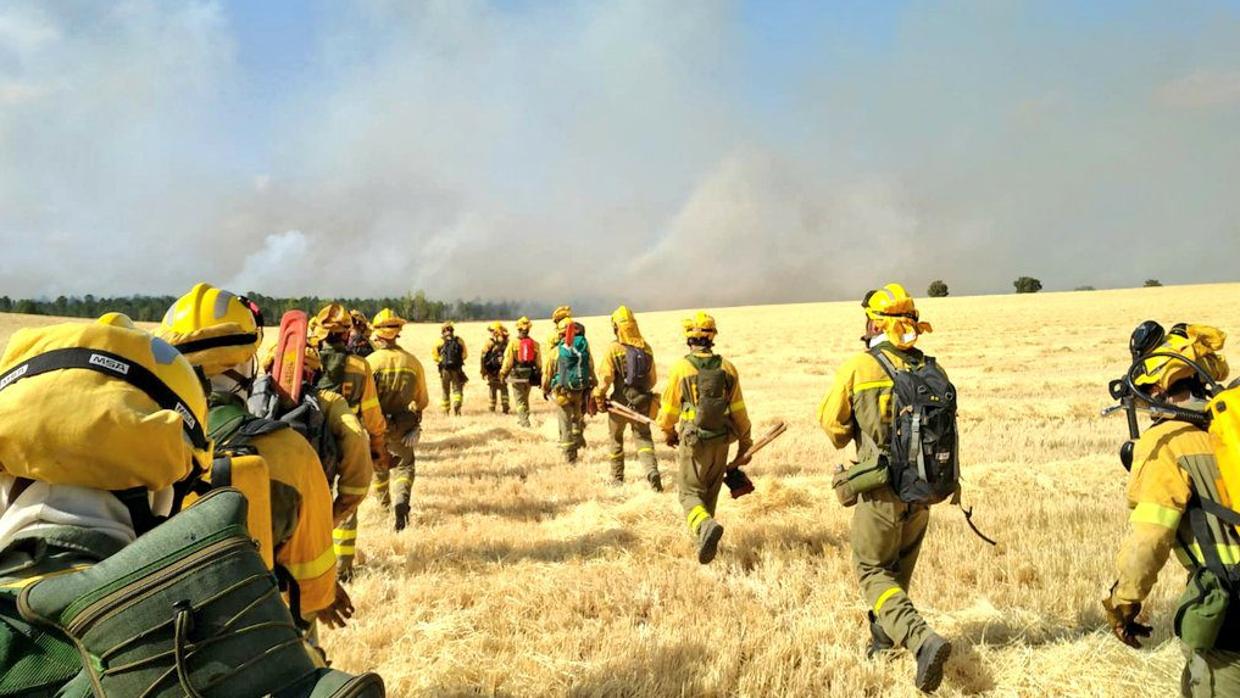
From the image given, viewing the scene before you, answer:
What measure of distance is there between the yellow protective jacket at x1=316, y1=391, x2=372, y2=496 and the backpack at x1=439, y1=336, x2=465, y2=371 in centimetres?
1396

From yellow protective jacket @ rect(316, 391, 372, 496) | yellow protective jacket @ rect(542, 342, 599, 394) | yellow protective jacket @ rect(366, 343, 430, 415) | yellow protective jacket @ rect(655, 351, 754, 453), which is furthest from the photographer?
yellow protective jacket @ rect(542, 342, 599, 394)

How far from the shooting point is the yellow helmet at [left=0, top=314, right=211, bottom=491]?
53.6 inches

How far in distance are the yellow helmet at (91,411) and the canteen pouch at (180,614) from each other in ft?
0.67

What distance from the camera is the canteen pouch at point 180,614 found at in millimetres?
1209

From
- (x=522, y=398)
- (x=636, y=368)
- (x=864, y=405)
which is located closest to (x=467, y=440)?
(x=522, y=398)

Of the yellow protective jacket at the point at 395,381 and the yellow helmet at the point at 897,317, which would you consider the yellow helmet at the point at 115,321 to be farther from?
the yellow protective jacket at the point at 395,381

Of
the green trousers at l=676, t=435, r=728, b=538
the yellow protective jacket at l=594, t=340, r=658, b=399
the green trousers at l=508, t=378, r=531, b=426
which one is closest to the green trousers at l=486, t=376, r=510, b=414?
the green trousers at l=508, t=378, r=531, b=426

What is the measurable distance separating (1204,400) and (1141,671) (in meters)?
1.88

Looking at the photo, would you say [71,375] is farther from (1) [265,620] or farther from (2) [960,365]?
(2) [960,365]

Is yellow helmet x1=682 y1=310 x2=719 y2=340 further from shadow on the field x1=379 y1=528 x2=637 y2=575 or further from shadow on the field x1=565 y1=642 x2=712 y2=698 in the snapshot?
shadow on the field x1=565 y1=642 x2=712 y2=698

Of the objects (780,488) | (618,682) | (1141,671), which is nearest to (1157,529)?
(1141,671)

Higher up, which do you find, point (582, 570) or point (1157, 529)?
point (1157, 529)

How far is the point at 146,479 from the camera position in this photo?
1450mm

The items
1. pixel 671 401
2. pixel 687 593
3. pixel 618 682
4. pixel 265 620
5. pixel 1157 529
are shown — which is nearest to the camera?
pixel 265 620
